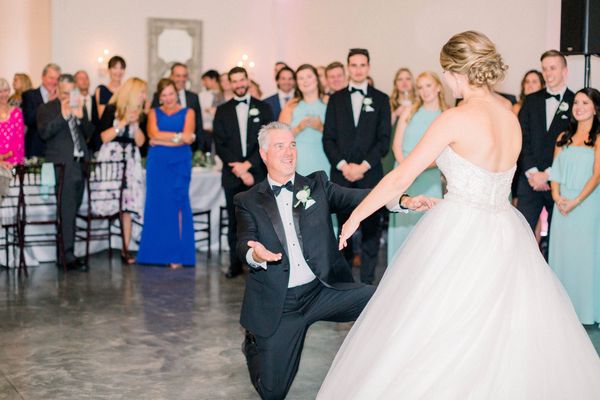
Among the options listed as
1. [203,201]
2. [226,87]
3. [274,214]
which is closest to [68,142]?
[203,201]

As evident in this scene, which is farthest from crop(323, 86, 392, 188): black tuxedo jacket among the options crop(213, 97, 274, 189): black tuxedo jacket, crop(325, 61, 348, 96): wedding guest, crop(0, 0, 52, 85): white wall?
crop(0, 0, 52, 85): white wall

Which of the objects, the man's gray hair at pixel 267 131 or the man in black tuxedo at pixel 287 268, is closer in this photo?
the man in black tuxedo at pixel 287 268

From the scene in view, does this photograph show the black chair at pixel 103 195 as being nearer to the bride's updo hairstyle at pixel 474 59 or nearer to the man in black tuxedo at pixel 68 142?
the man in black tuxedo at pixel 68 142

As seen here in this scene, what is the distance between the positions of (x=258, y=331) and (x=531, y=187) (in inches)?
129

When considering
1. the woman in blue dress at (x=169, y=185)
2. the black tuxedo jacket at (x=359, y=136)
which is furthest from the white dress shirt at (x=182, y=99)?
the black tuxedo jacket at (x=359, y=136)

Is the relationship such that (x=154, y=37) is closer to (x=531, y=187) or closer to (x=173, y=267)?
(x=173, y=267)

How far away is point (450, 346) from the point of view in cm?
312

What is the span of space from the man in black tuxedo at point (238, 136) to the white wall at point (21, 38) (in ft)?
22.0

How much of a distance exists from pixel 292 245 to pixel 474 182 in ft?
3.84

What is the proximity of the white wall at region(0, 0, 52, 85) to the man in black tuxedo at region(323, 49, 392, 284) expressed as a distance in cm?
760

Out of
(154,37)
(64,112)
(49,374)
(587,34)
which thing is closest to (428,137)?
(49,374)

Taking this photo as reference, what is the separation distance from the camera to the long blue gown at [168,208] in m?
8.13

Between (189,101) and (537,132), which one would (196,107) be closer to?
(189,101)

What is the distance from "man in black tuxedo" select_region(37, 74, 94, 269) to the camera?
305 inches
